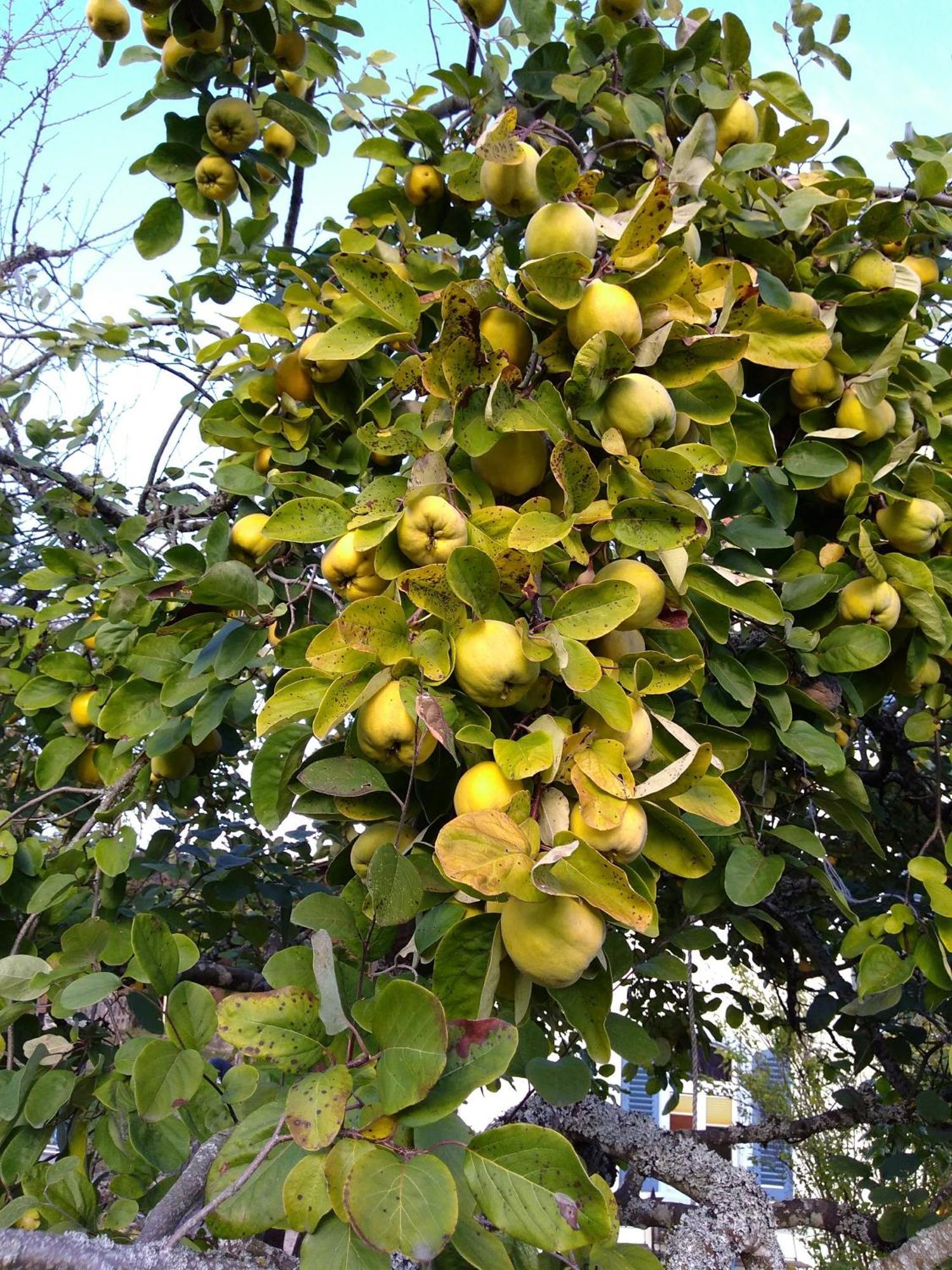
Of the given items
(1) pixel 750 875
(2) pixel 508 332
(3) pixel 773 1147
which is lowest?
(3) pixel 773 1147

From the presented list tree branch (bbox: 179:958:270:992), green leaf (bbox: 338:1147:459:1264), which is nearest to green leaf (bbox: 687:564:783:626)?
green leaf (bbox: 338:1147:459:1264)

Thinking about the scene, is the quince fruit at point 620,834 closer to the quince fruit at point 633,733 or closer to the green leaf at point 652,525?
the quince fruit at point 633,733

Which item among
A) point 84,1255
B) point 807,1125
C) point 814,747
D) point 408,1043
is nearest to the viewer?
point 84,1255

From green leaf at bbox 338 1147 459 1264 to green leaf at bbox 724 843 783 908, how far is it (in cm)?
72

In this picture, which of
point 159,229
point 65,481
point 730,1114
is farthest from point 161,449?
point 730,1114

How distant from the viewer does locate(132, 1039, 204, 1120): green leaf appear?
0.90 meters

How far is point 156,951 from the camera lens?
3.24 feet

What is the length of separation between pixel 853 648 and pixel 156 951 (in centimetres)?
102

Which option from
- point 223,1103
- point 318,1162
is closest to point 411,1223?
Answer: point 318,1162

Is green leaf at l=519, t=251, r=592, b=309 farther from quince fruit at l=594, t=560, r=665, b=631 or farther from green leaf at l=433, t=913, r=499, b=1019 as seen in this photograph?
green leaf at l=433, t=913, r=499, b=1019

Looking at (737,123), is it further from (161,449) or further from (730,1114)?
(730,1114)

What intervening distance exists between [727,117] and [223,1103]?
1610 millimetres

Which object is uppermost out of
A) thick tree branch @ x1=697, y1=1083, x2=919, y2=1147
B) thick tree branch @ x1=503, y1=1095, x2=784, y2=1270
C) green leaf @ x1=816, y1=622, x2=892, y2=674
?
green leaf @ x1=816, y1=622, x2=892, y2=674

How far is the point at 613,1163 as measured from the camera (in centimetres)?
184
